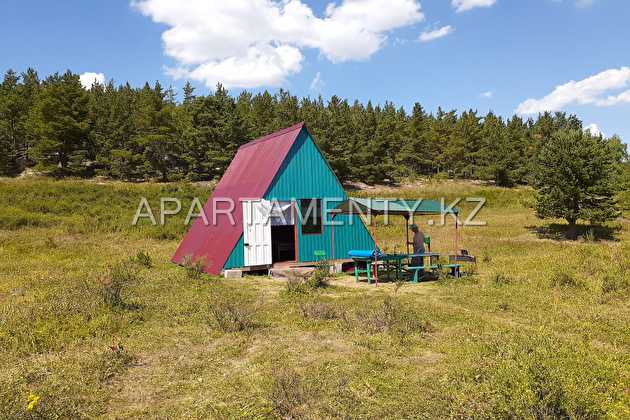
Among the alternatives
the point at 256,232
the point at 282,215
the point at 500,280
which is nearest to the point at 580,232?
the point at 500,280

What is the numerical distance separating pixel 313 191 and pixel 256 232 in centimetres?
302

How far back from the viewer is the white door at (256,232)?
15312 millimetres

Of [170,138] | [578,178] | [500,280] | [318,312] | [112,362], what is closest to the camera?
[112,362]

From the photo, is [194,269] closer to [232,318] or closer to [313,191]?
[313,191]

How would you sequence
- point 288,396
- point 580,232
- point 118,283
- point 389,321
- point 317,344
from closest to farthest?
point 288,396, point 317,344, point 389,321, point 118,283, point 580,232

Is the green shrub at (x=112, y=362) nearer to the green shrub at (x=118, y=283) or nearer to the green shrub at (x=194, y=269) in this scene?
the green shrub at (x=118, y=283)

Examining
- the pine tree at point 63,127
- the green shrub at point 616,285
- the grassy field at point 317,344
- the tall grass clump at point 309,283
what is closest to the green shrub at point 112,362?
the grassy field at point 317,344

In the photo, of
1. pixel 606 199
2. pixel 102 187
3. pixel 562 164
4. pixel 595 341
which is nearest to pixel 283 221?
pixel 595 341

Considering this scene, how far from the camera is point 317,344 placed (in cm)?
759

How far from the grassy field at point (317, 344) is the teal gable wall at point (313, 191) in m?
2.12

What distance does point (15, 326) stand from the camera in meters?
8.47

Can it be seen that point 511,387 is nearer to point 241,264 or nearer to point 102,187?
point 241,264

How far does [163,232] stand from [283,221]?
13.5m

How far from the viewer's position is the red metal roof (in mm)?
15594
